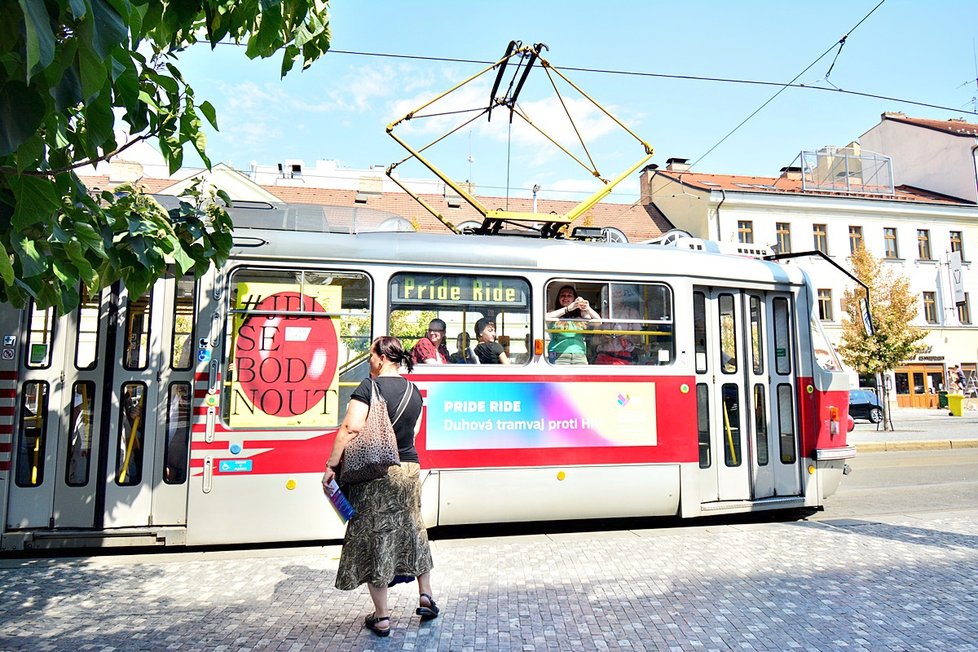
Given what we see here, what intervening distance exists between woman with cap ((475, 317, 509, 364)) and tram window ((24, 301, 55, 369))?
388 cm

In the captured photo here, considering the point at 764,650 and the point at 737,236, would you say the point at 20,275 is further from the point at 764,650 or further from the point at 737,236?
the point at 737,236

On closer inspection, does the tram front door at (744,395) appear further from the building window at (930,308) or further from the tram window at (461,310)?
the building window at (930,308)

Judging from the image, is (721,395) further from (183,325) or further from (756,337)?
(183,325)

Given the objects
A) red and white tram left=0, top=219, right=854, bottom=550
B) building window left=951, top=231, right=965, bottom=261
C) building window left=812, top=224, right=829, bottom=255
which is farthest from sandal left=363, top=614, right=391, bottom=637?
building window left=951, top=231, right=965, bottom=261

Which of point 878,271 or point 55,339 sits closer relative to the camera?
point 55,339

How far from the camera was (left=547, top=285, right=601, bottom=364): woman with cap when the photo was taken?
6570 mm

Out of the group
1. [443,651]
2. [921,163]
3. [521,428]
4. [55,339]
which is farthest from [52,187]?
[921,163]

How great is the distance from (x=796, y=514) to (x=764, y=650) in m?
4.53

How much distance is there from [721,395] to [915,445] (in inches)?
457

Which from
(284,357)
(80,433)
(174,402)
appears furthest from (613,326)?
(80,433)

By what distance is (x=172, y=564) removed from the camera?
5.59m

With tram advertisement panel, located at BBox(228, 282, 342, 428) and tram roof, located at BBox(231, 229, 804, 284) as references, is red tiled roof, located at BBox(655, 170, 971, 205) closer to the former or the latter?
tram roof, located at BBox(231, 229, 804, 284)

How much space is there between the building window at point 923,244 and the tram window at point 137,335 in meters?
38.3

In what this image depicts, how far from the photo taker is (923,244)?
34.3 m
